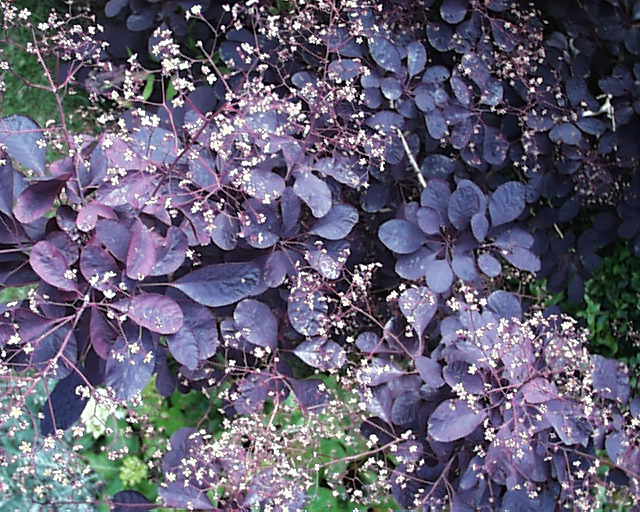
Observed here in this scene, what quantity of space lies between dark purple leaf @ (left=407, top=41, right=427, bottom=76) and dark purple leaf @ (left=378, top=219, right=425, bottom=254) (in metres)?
0.37

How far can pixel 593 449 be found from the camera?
1.60 metres

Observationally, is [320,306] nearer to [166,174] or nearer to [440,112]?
[166,174]

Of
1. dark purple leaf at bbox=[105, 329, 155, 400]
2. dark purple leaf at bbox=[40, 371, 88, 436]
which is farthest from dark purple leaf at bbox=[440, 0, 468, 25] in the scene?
dark purple leaf at bbox=[40, 371, 88, 436]

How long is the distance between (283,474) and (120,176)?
0.68 meters

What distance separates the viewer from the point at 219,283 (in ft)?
4.49

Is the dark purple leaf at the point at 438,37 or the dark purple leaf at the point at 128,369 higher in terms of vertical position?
the dark purple leaf at the point at 438,37

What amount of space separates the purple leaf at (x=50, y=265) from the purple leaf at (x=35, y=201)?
6cm

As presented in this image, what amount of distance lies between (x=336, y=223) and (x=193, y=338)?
407 millimetres

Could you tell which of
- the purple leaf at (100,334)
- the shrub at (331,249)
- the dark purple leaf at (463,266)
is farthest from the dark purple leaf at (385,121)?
the purple leaf at (100,334)

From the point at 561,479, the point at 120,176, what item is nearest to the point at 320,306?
the point at 120,176

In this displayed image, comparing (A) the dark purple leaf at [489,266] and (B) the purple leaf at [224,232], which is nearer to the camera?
(B) the purple leaf at [224,232]

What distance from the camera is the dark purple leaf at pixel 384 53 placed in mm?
1677

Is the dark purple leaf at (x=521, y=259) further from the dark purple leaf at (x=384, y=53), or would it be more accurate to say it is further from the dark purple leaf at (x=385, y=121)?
the dark purple leaf at (x=384, y=53)

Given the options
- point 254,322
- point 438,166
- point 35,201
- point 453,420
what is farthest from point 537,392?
point 35,201
